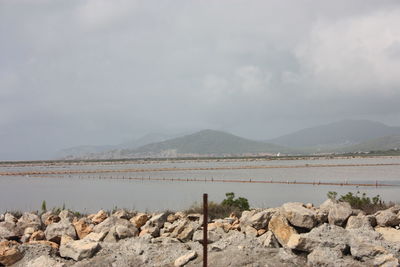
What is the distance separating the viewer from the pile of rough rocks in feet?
22.3

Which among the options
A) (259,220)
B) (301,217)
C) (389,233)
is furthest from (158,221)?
(389,233)

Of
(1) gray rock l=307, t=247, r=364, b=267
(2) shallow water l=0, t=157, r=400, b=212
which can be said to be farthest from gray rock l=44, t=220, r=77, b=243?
(2) shallow water l=0, t=157, r=400, b=212

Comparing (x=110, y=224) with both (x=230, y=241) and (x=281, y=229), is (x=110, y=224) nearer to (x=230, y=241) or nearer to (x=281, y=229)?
(x=230, y=241)

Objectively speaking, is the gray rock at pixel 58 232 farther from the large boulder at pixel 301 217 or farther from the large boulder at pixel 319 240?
the large boulder at pixel 319 240

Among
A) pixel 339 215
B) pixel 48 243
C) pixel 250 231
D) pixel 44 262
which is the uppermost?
pixel 339 215

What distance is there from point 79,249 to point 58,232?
135 centimetres

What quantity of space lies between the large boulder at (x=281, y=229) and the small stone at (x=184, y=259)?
1.51 m

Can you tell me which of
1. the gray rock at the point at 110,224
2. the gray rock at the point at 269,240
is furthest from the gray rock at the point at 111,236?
the gray rock at the point at 269,240

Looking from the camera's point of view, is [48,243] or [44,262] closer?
[44,262]

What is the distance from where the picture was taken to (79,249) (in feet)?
26.1

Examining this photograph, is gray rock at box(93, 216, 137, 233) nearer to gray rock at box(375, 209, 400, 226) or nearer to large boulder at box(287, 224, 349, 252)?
large boulder at box(287, 224, 349, 252)

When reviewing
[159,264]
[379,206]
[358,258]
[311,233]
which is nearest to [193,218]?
[159,264]

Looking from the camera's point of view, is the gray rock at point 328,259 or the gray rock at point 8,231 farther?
the gray rock at point 8,231

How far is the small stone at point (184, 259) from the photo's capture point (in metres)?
7.09
